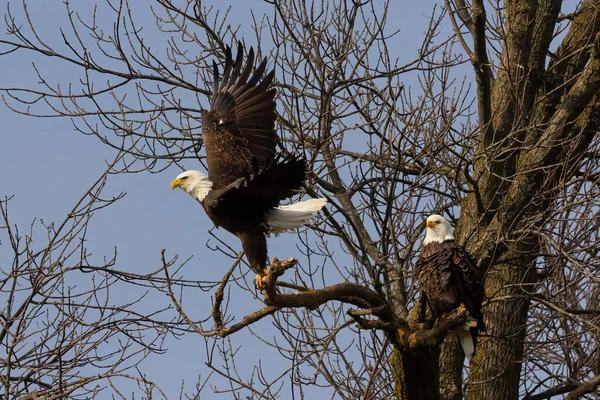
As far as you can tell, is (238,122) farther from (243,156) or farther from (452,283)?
(452,283)

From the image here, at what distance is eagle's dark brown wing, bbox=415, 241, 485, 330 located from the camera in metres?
5.65

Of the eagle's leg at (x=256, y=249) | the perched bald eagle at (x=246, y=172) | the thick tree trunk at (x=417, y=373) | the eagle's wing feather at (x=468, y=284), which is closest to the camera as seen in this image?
the thick tree trunk at (x=417, y=373)

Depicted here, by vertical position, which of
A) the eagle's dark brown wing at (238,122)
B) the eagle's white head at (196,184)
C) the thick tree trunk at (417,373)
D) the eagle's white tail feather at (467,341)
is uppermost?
the eagle's dark brown wing at (238,122)

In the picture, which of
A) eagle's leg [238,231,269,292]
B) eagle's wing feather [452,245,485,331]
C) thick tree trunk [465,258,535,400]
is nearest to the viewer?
eagle's wing feather [452,245,485,331]

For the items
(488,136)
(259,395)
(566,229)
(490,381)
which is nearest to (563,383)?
(490,381)

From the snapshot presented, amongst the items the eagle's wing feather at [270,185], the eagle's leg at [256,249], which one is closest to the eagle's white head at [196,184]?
the eagle's wing feather at [270,185]

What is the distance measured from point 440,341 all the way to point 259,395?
3.97ft

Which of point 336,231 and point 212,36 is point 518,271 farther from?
point 212,36

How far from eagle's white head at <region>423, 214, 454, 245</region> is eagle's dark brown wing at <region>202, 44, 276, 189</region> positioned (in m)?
1.19

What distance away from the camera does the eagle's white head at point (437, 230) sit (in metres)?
6.01

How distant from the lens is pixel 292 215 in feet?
18.4

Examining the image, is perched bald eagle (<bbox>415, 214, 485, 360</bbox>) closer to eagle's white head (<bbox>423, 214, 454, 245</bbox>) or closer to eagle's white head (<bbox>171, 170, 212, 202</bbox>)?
eagle's white head (<bbox>423, 214, 454, 245</bbox>)

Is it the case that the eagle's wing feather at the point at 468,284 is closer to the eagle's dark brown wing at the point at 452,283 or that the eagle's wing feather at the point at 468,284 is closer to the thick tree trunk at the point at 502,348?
the eagle's dark brown wing at the point at 452,283

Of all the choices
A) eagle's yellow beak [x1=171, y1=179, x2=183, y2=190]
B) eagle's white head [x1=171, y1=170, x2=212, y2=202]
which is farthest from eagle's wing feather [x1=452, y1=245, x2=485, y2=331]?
eagle's yellow beak [x1=171, y1=179, x2=183, y2=190]
